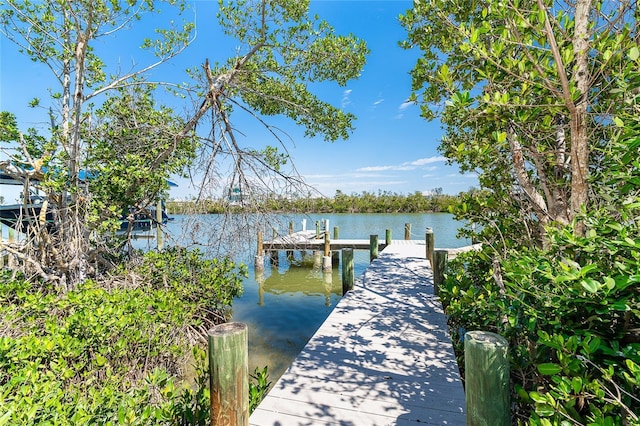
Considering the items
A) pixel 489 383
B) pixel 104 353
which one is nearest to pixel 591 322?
pixel 489 383

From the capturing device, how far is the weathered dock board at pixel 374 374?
2535 millimetres

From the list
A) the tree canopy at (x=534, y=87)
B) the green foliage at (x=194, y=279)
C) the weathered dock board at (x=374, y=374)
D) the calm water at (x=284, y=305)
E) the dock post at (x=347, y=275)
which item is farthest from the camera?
the dock post at (x=347, y=275)

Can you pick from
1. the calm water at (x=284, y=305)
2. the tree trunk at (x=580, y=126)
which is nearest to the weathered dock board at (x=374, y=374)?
the calm water at (x=284, y=305)

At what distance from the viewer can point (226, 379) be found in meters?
2.25

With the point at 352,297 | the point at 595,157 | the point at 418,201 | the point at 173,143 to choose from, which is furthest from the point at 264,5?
the point at 418,201

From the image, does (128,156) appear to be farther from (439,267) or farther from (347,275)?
(439,267)

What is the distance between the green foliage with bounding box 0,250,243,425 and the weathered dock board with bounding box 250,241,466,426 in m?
0.95

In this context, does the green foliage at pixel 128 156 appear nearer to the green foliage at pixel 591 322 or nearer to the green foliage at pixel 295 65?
the green foliage at pixel 295 65

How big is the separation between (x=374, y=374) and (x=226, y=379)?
1.65m

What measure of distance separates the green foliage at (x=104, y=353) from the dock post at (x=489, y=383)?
2317mm

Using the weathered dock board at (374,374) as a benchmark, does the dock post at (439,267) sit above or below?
above

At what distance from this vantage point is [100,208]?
463 centimetres

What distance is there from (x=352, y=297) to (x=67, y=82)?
6332 mm

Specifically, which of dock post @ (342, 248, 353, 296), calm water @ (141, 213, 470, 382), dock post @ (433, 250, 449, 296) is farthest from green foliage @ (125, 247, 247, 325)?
dock post @ (433, 250, 449, 296)
